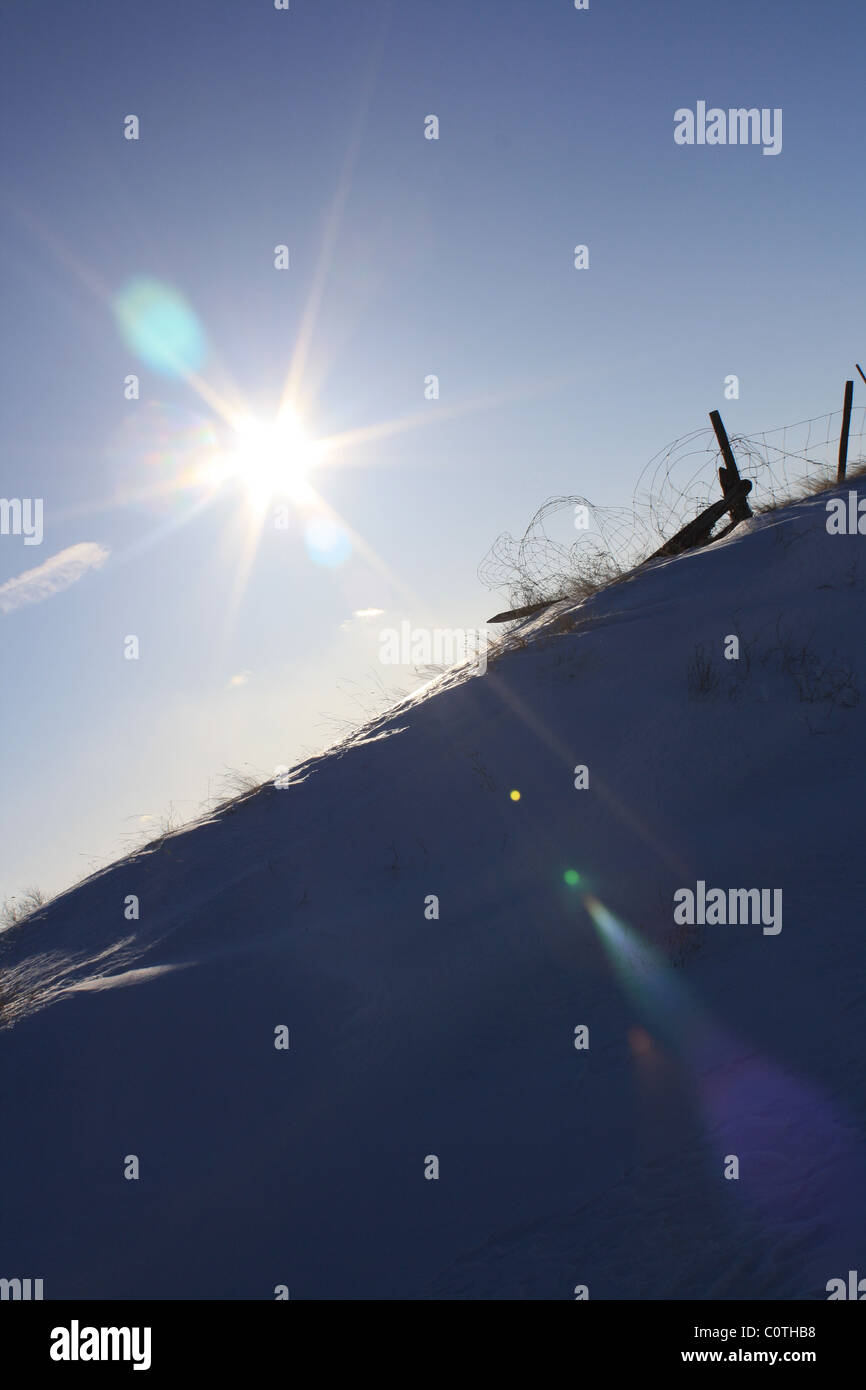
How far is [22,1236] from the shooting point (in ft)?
10.2

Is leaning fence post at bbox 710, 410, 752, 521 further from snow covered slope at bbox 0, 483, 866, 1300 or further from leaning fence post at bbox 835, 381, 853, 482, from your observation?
snow covered slope at bbox 0, 483, 866, 1300

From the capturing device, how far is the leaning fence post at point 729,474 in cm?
890

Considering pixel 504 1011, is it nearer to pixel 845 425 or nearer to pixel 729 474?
pixel 729 474

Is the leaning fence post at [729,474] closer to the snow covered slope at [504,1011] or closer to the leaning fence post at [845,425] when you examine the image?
the leaning fence post at [845,425]

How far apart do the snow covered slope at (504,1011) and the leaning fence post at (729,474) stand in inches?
Answer: 120

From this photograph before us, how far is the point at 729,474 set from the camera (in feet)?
29.3

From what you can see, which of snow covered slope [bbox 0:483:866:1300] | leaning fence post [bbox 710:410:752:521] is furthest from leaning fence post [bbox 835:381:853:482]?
snow covered slope [bbox 0:483:866:1300]

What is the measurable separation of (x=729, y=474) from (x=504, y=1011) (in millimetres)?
7197

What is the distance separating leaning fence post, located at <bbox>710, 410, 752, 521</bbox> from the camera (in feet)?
29.2

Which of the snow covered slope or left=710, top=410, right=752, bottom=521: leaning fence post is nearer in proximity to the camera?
the snow covered slope

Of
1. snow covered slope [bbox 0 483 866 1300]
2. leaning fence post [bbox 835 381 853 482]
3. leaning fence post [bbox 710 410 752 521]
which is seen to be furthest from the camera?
leaning fence post [bbox 835 381 853 482]

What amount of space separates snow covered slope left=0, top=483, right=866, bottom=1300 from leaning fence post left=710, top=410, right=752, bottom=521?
3.04m

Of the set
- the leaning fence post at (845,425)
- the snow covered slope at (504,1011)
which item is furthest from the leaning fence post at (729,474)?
the snow covered slope at (504,1011)
